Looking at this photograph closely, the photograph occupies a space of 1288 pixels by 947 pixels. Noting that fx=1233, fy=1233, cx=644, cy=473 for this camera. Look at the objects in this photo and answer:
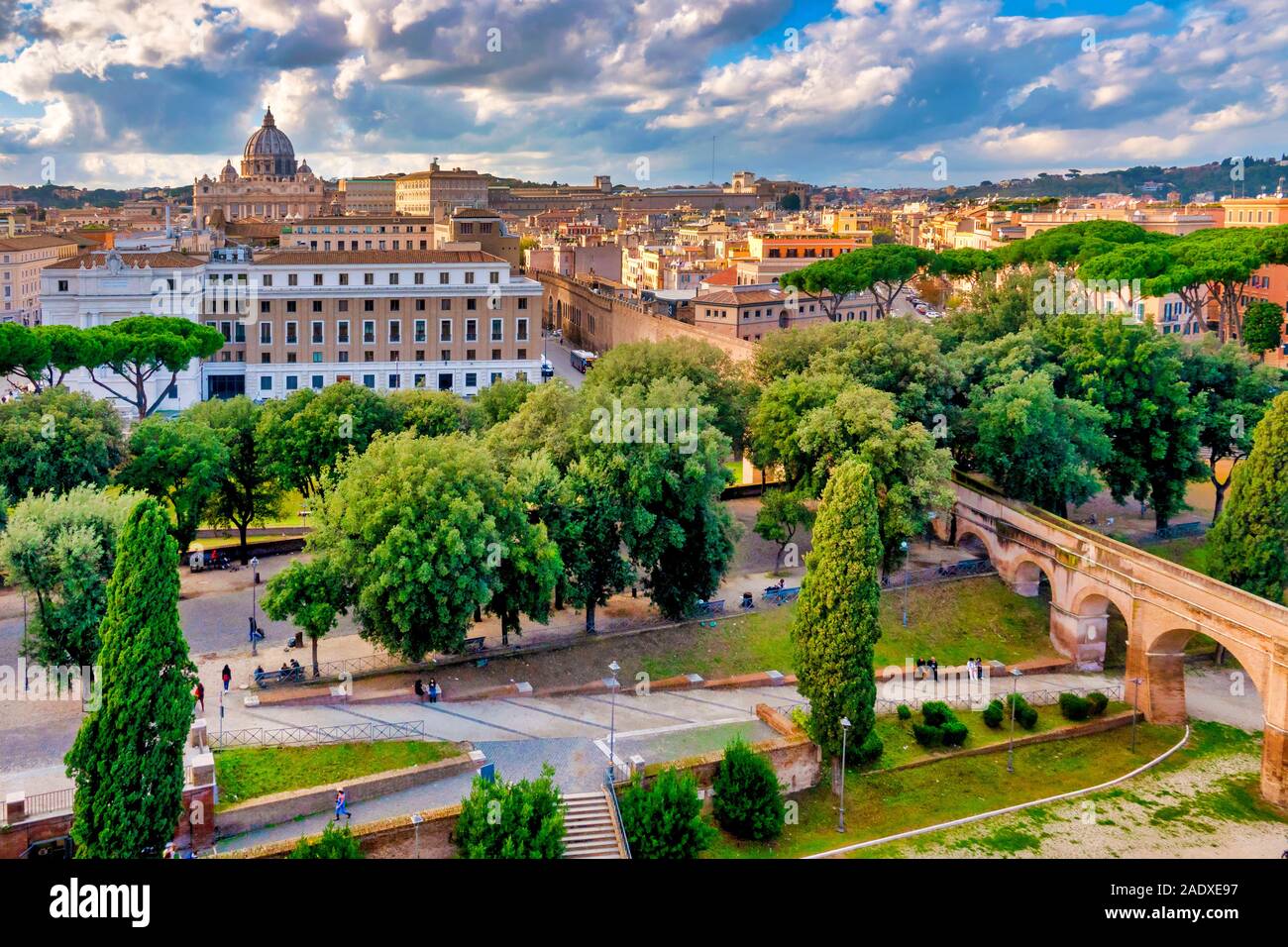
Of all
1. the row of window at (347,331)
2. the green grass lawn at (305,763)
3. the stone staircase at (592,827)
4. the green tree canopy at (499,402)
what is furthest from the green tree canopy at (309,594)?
the row of window at (347,331)

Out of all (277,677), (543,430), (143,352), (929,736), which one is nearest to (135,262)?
(143,352)

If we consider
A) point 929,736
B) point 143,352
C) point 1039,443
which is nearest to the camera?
point 929,736

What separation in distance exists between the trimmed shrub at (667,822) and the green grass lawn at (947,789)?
5.96 feet

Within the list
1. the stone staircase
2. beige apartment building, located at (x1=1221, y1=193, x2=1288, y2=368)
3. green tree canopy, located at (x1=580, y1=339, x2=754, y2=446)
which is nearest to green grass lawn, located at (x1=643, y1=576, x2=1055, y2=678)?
the stone staircase

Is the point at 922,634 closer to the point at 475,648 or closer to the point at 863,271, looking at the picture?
the point at 475,648

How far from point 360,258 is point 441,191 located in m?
83.8

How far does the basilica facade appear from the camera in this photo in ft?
572

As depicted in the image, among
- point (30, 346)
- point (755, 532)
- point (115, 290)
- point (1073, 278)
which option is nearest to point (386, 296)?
point (115, 290)

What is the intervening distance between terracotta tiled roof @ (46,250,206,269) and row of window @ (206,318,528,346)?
3201 mm

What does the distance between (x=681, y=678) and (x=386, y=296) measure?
3611cm

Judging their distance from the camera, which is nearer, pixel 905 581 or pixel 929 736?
pixel 929 736

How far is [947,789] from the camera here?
28.4 m

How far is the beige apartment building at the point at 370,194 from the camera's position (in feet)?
564
